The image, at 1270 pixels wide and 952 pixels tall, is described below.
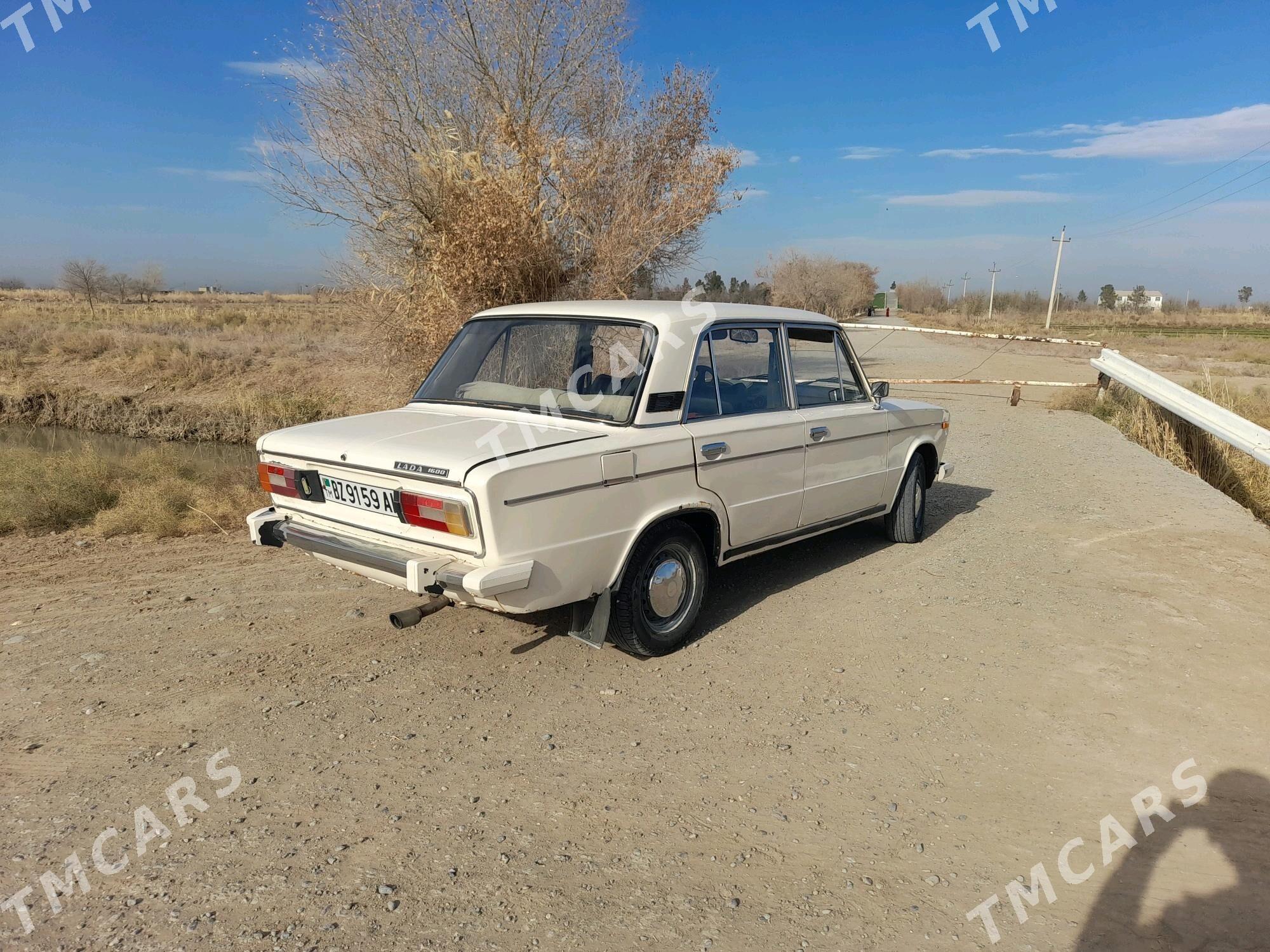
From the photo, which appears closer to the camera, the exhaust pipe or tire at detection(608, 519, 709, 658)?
A: the exhaust pipe

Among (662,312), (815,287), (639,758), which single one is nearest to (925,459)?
(662,312)

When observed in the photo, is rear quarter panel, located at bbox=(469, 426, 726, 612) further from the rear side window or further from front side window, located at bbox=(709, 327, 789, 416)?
front side window, located at bbox=(709, 327, 789, 416)

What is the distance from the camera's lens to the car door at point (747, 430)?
14.5 feet

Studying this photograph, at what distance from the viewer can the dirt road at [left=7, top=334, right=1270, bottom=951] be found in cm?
256

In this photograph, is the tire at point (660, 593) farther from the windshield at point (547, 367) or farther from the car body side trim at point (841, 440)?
the car body side trim at point (841, 440)

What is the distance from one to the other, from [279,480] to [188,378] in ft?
69.1

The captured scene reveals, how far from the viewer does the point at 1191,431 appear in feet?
34.9

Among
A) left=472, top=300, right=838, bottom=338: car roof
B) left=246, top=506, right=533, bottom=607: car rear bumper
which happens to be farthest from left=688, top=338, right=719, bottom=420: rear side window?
left=246, top=506, right=533, bottom=607: car rear bumper

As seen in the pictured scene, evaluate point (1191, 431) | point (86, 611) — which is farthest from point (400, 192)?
point (1191, 431)

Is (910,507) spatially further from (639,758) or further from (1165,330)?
(1165,330)

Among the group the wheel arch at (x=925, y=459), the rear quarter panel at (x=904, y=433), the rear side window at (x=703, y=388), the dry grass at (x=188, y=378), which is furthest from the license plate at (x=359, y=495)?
the dry grass at (x=188, y=378)

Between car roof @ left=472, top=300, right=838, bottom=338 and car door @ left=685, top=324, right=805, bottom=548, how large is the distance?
0.29ft

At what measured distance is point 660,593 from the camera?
4270 millimetres

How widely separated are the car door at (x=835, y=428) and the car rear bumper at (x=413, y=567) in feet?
7.69
